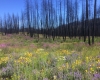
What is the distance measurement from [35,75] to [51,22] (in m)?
54.4

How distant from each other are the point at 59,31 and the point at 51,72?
6635 centimetres

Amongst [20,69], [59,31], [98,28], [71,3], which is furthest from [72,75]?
[98,28]

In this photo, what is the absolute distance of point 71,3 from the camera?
51156 millimetres

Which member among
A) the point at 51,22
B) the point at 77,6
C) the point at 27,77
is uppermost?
the point at 77,6

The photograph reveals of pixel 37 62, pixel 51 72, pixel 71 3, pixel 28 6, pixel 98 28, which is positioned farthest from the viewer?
pixel 98 28

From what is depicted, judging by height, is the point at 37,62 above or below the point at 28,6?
below

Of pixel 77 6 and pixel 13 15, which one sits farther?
pixel 13 15

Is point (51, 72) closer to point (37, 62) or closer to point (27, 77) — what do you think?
point (27, 77)

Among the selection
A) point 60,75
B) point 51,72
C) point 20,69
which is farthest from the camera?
point 20,69

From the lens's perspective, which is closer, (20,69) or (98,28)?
(20,69)

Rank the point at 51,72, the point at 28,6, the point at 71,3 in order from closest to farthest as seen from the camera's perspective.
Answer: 1. the point at 51,72
2. the point at 71,3
3. the point at 28,6

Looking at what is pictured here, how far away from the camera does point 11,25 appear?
3844 inches

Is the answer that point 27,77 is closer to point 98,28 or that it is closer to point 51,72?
point 51,72

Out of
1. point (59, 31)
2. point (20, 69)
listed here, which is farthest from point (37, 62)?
point (59, 31)
